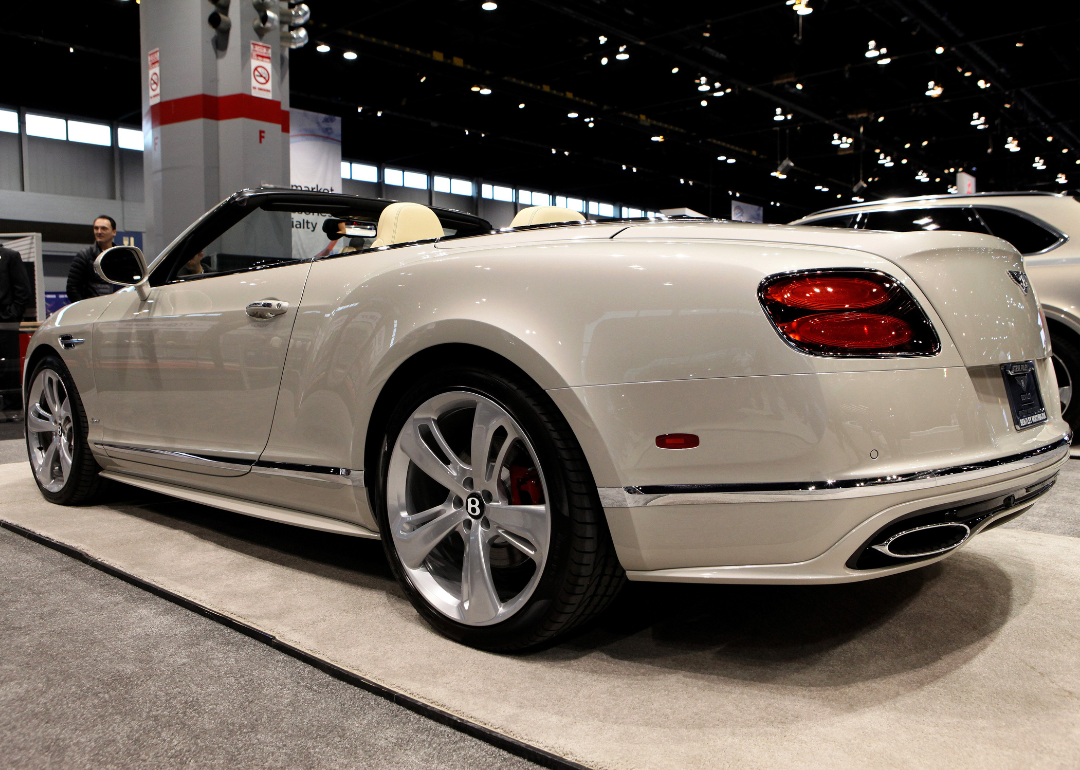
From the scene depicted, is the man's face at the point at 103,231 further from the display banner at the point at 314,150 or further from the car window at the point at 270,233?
the display banner at the point at 314,150

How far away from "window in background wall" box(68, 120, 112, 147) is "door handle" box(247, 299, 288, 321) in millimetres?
22343

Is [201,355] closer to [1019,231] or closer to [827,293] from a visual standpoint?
[827,293]

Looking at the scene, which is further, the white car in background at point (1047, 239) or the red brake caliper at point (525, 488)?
the white car in background at point (1047, 239)

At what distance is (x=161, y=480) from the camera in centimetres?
309

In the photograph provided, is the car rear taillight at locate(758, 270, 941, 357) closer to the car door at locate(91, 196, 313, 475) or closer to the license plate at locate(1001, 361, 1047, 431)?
the license plate at locate(1001, 361, 1047, 431)

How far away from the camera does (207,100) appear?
6.90m

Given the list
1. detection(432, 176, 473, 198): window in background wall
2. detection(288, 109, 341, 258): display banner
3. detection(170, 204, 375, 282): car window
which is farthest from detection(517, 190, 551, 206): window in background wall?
detection(170, 204, 375, 282): car window

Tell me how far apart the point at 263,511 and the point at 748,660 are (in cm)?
152

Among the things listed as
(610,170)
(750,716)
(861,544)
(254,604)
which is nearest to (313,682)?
(254,604)

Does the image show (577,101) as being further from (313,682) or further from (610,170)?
(313,682)

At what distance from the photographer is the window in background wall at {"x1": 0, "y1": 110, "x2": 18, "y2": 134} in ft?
64.1

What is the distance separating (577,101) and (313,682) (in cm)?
1913

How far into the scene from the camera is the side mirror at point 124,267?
3131 millimetres

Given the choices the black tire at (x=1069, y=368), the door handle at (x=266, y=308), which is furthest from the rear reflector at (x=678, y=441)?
the black tire at (x=1069, y=368)
